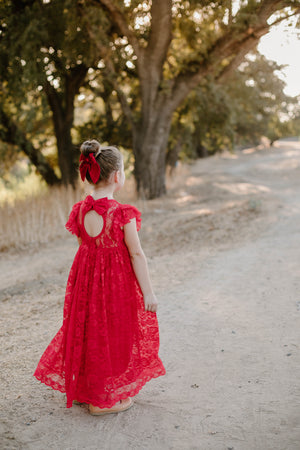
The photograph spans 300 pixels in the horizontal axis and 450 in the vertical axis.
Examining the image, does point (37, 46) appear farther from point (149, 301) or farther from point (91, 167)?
point (149, 301)

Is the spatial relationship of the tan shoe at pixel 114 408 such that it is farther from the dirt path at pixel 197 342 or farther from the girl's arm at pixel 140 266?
the girl's arm at pixel 140 266

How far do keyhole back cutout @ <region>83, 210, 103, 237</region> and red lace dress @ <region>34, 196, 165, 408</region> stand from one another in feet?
0.08

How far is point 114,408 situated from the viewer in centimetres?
280

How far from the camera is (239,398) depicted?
117 inches

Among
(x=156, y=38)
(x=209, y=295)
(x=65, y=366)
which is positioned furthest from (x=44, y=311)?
(x=156, y=38)

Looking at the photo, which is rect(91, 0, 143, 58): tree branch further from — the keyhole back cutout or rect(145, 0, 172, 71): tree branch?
the keyhole back cutout

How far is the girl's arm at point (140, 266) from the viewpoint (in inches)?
105

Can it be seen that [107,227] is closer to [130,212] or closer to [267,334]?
[130,212]

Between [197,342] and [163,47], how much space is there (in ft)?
25.5

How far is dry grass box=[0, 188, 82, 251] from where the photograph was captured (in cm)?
853

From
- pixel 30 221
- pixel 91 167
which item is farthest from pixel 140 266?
pixel 30 221

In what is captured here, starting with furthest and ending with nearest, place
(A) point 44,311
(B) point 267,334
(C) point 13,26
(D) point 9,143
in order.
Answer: (D) point 9,143, (C) point 13,26, (A) point 44,311, (B) point 267,334

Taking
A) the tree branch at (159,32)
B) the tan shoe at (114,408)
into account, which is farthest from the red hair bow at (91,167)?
the tree branch at (159,32)

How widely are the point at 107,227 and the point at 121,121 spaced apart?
1044 cm
